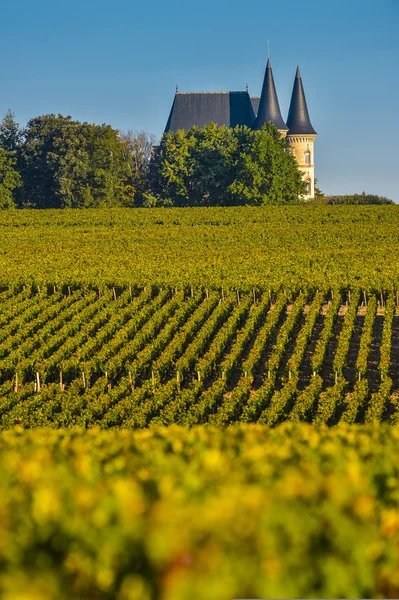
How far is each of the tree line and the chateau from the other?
10525mm

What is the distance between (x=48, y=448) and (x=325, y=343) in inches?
809

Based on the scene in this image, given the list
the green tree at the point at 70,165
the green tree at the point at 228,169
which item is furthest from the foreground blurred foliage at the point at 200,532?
the green tree at the point at 70,165

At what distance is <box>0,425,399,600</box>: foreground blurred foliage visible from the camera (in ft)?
15.3

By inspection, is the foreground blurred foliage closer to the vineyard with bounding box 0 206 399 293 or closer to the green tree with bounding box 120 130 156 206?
the vineyard with bounding box 0 206 399 293

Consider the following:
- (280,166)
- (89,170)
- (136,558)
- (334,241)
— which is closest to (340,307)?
(334,241)

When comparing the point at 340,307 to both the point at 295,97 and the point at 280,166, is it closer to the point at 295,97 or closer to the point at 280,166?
the point at 280,166

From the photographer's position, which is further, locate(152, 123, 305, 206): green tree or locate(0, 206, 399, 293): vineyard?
locate(152, 123, 305, 206): green tree

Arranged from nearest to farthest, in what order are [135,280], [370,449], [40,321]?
[370,449]
[40,321]
[135,280]

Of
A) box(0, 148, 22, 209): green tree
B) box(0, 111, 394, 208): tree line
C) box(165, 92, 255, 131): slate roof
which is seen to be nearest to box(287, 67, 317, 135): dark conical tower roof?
box(165, 92, 255, 131): slate roof

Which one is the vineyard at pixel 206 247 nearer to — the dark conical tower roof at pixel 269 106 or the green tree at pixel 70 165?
the green tree at pixel 70 165

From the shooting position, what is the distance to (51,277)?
39.4 meters

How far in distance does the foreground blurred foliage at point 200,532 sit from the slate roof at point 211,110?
10076 centimetres

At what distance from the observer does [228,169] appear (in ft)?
277

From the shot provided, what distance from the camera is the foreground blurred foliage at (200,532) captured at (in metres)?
4.66
